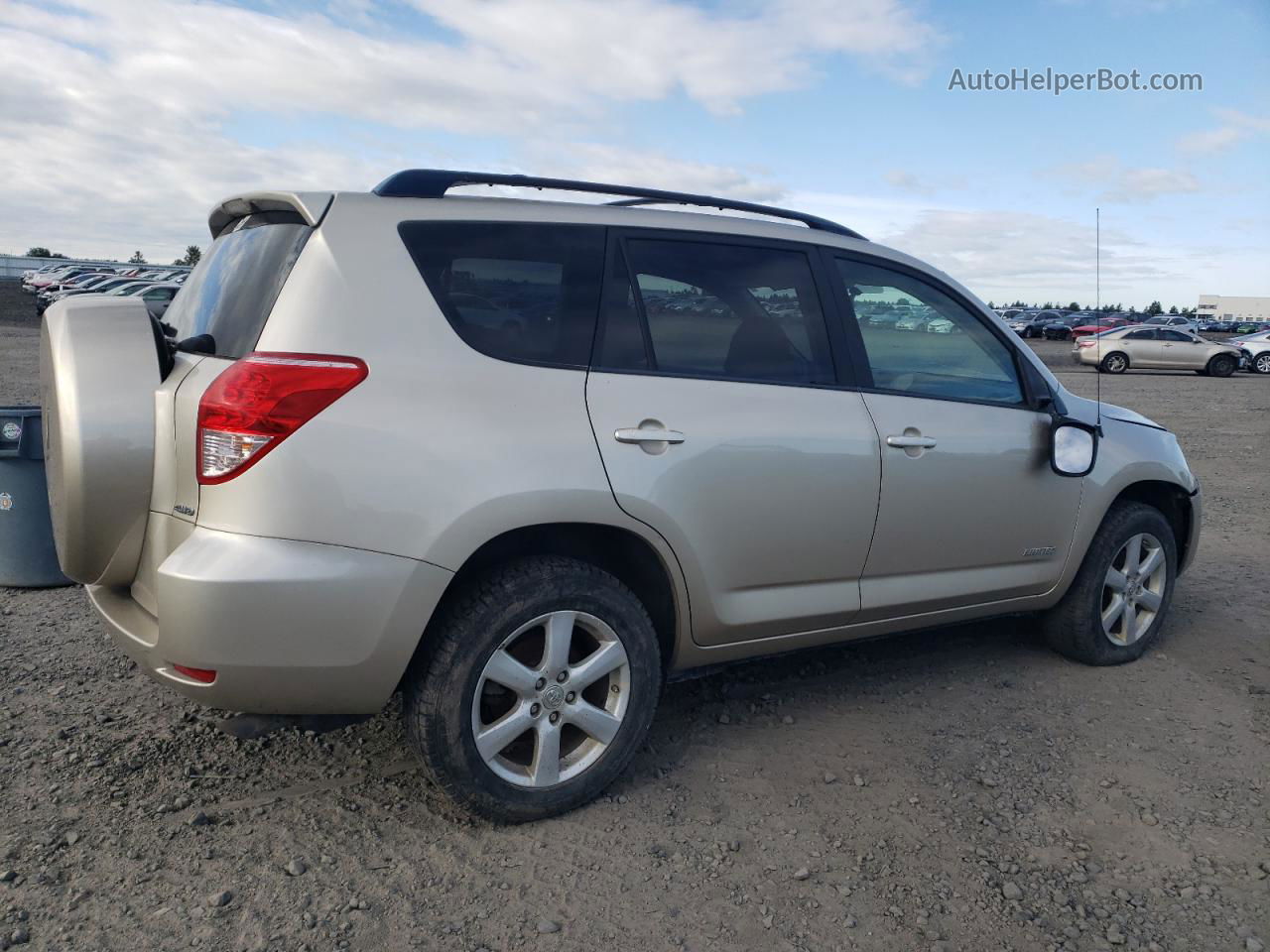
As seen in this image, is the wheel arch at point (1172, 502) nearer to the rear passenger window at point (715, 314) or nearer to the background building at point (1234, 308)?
the rear passenger window at point (715, 314)

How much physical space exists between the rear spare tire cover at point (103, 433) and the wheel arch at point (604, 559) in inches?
33.9

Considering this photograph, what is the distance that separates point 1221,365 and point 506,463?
3200cm

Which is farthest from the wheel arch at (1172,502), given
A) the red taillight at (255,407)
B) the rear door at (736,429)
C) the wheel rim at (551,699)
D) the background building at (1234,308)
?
the background building at (1234,308)

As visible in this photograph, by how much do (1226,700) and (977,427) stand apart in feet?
5.31

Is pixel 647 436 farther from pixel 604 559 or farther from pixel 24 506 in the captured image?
pixel 24 506

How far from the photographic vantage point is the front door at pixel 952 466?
3658 mm

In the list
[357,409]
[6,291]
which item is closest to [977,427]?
[357,409]

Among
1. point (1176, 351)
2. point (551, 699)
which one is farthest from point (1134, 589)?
point (1176, 351)

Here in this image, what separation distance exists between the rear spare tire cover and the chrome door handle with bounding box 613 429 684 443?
1.28 m

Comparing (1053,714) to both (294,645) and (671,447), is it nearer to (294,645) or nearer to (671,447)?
(671,447)

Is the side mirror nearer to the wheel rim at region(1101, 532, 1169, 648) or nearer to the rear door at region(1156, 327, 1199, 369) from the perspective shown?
the wheel rim at region(1101, 532, 1169, 648)

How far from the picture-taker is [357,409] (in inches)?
103

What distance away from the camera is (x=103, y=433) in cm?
268

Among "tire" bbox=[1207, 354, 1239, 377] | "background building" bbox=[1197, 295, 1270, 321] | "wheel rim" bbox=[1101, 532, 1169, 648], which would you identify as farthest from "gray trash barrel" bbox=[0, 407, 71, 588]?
"background building" bbox=[1197, 295, 1270, 321]
